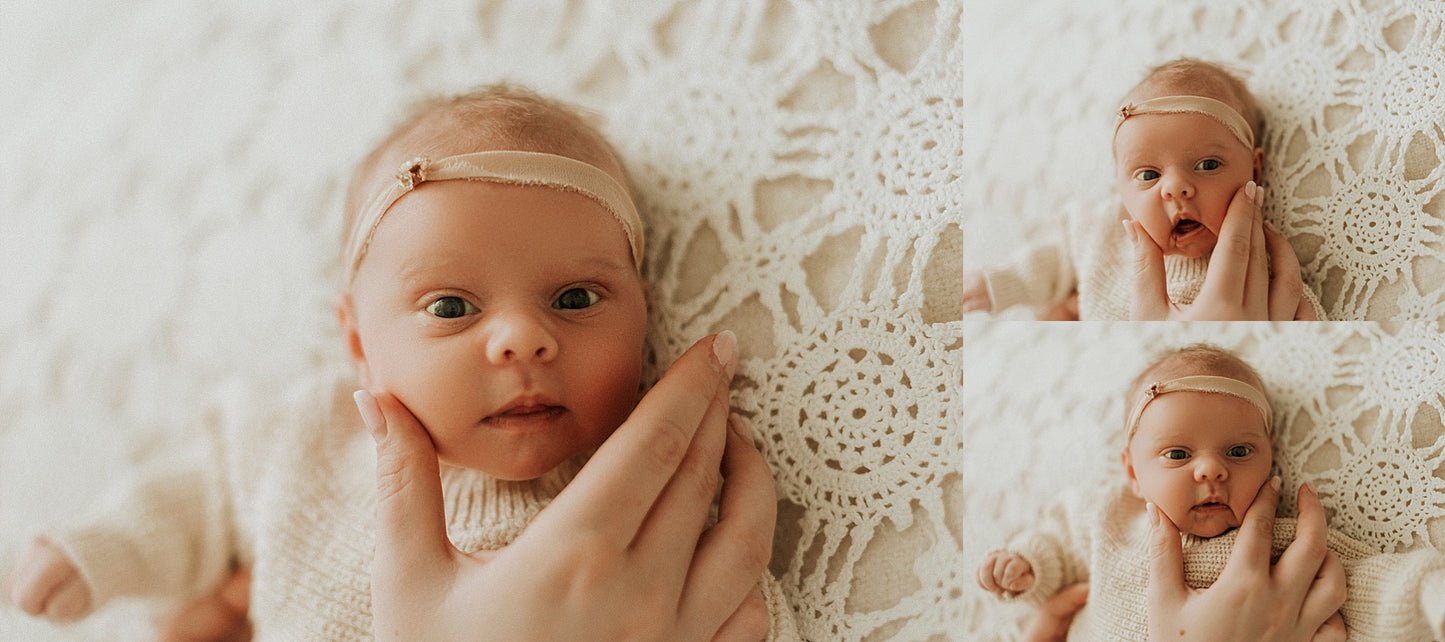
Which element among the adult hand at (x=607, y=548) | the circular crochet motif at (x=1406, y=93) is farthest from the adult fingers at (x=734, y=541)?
the circular crochet motif at (x=1406, y=93)

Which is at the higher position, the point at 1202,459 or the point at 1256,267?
the point at 1256,267

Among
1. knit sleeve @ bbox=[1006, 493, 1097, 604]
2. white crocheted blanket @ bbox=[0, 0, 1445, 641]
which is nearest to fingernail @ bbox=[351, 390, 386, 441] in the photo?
white crocheted blanket @ bbox=[0, 0, 1445, 641]

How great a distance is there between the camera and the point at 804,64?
43.9 inches

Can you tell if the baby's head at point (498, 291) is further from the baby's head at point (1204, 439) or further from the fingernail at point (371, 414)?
the baby's head at point (1204, 439)

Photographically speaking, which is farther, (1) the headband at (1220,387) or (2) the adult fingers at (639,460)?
(1) the headband at (1220,387)

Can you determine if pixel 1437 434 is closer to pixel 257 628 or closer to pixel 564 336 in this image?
pixel 564 336

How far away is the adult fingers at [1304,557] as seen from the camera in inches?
39.3

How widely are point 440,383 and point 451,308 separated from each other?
7 cm

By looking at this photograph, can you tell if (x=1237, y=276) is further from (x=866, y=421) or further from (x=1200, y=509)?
(x=866, y=421)

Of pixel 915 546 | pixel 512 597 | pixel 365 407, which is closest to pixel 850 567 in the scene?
pixel 915 546

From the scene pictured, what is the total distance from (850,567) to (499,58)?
27.7 inches

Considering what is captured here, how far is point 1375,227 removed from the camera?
39.6 inches

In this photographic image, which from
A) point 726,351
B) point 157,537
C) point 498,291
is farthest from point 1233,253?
point 157,537

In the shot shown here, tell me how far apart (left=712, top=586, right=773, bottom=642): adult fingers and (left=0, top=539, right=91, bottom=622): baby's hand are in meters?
0.67
